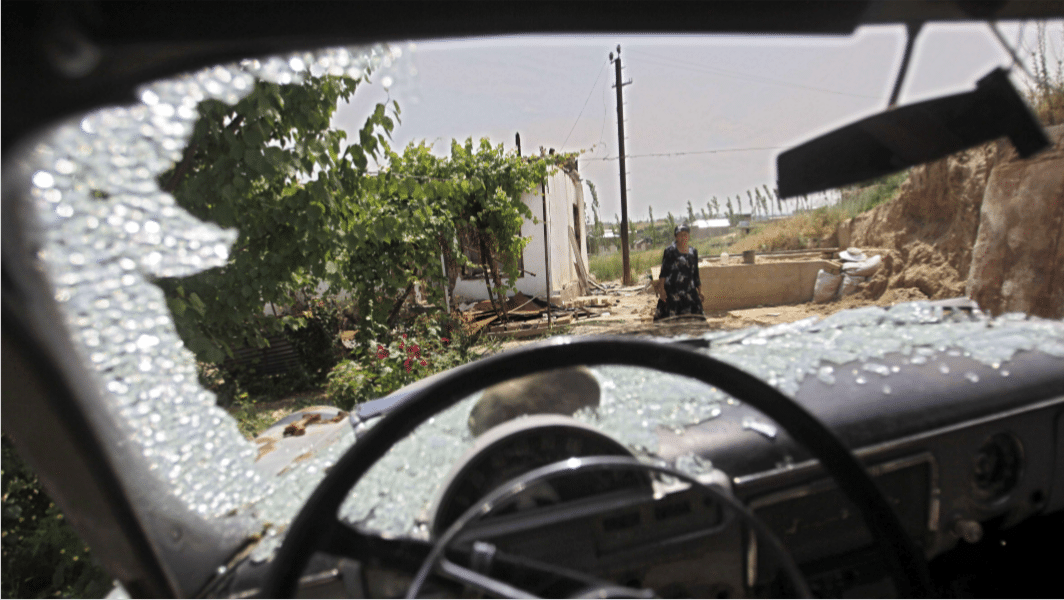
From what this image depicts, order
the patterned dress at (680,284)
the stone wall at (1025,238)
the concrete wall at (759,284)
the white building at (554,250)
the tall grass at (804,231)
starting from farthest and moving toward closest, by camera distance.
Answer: the tall grass at (804,231)
the white building at (554,250)
the concrete wall at (759,284)
the patterned dress at (680,284)
the stone wall at (1025,238)

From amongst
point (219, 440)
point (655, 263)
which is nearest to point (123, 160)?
point (219, 440)

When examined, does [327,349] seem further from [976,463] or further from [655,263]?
[655,263]

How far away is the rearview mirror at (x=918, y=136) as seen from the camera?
99 cm

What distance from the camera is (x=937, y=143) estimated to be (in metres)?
1.04

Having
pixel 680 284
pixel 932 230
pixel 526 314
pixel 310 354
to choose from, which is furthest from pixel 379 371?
pixel 932 230

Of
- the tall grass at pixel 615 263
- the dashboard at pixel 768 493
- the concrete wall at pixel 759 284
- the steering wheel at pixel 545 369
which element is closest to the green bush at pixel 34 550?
the steering wheel at pixel 545 369

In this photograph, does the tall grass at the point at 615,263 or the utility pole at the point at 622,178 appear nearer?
the utility pole at the point at 622,178

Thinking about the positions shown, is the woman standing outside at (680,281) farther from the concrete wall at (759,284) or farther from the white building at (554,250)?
the concrete wall at (759,284)

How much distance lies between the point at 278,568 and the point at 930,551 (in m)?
1.65

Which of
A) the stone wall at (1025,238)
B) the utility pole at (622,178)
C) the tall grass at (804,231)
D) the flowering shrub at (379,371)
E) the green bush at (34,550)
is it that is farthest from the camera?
the utility pole at (622,178)

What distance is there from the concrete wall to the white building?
3.78 m

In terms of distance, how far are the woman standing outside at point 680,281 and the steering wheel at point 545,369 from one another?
388cm

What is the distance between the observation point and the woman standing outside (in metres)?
4.89

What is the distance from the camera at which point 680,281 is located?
4.91 m
